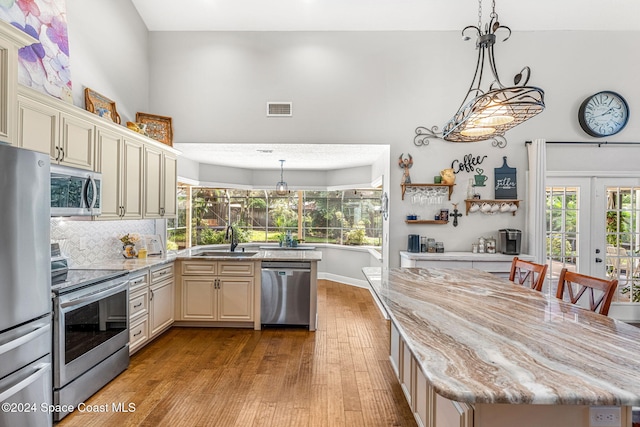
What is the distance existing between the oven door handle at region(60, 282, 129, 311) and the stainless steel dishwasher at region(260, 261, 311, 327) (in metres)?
1.58

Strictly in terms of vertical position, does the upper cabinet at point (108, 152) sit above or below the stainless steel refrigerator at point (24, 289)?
above

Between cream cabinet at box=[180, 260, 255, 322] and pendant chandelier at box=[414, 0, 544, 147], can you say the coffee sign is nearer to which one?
pendant chandelier at box=[414, 0, 544, 147]

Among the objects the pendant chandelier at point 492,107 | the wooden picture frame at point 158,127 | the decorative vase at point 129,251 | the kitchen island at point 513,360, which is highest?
the wooden picture frame at point 158,127

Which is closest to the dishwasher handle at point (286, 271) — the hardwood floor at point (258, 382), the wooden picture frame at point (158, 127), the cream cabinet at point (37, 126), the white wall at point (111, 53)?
the hardwood floor at point (258, 382)

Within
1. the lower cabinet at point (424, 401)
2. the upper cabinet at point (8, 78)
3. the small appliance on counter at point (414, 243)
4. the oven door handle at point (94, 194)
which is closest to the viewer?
the lower cabinet at point (424, 401)

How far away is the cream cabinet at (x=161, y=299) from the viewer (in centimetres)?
343

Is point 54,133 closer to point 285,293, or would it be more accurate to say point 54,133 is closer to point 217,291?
point 217,291

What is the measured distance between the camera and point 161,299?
362 centimetres

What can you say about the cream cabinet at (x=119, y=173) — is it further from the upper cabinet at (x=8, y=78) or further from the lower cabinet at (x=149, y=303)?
the upper cabinet at (x=8, y=78)

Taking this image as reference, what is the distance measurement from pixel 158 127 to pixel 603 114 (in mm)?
5906

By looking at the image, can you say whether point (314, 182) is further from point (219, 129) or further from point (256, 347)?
point (256, 347)

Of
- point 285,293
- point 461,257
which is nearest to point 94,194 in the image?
point 285,293

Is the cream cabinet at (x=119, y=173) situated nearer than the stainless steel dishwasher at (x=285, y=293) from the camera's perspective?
Yes

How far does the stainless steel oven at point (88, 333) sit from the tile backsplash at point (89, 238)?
47cm
